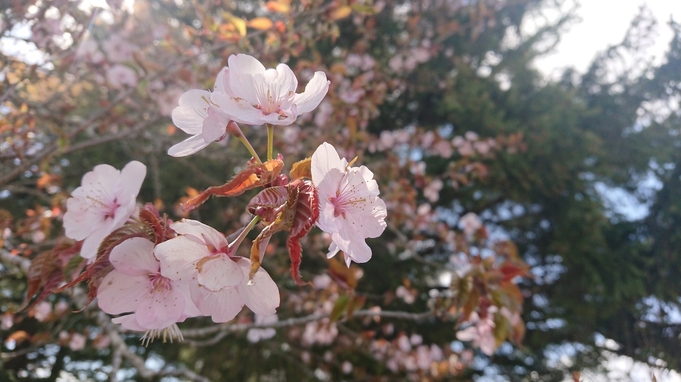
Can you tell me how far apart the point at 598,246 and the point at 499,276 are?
2964 mm

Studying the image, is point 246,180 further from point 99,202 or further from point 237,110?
point 99,202

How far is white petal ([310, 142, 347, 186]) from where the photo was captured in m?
0.54

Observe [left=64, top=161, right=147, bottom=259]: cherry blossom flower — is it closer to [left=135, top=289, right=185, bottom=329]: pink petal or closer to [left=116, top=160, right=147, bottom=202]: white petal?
[left=116, top=160, right=147, bottom=202]: white petal

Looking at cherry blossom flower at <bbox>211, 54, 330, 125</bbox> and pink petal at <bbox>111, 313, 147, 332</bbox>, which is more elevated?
cherry blossom flower at <bbox>211, 54, 330, 125</bbox>

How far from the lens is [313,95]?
675 millimetres

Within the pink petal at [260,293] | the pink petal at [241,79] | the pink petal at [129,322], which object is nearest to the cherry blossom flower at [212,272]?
the pink petal at [260,293]

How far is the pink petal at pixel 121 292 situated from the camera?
0.57 meters

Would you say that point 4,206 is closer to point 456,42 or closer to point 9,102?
point 9,102

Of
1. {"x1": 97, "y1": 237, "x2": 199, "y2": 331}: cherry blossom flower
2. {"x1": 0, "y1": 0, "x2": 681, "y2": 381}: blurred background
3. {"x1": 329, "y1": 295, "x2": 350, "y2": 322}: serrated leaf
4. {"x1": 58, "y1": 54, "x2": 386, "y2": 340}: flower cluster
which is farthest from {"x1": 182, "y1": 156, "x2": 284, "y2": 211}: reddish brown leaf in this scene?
{"x1": 0, "y1": 0, "x2": 681, "y2": 381}: blurred background

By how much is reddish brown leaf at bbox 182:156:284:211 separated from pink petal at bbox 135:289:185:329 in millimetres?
149

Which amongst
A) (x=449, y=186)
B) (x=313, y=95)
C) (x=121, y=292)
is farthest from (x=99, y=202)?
(x=449, y=186)

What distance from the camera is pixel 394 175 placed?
288cm

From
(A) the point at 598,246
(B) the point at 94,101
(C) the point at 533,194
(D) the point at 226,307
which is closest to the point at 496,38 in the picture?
(C) the point at 533,194

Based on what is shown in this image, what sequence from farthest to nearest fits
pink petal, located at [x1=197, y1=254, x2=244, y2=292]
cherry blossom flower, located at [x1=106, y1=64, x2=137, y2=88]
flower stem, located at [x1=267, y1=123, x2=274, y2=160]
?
cherry blossom flower, located at [x1=106, y1=64, x2=137, y2=88] < flower stem, located at [x1=267, y1=123, x2=274, y2=160] < pink petal, located at [x1=197, y1=254, x2=244, y2=292]
